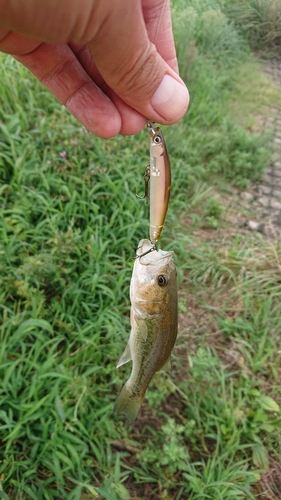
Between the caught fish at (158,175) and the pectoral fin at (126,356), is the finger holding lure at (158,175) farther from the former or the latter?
the pectoral fin at (126,356)

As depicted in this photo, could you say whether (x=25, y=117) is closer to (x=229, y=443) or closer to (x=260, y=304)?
(x=260, y=304)

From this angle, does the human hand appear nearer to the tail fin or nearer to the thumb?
the thumb

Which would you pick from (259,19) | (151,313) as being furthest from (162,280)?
(259,19)

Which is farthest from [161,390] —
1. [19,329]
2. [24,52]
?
[24,52]

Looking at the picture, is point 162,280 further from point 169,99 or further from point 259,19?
point 259,19

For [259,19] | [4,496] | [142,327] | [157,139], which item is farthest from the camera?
[4,496]
